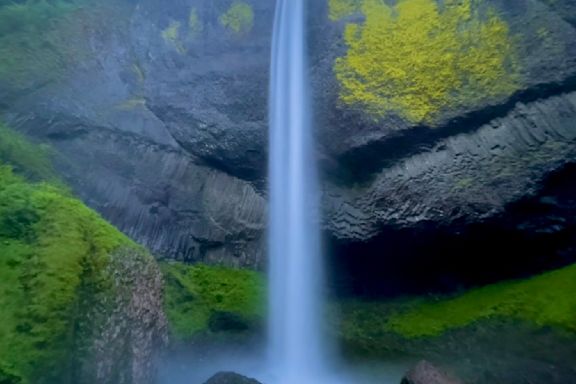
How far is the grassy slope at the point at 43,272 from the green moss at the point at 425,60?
19.3ft

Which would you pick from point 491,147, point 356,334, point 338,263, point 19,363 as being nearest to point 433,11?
point 491,147

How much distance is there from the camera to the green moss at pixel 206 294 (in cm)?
938

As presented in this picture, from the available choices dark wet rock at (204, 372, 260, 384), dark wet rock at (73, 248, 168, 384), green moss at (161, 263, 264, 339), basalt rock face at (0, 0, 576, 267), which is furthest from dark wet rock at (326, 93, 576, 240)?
dark wet rock at (73, 248, 168, 384)

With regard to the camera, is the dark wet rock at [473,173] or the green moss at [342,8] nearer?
the dark wet rock at [473,173]

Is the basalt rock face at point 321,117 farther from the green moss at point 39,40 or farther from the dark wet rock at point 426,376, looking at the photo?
the dark wet rock at point 426,376

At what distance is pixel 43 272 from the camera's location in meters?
5.76

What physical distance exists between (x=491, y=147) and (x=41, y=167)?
8559 millimetres

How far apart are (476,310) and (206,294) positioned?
5308 millimetres

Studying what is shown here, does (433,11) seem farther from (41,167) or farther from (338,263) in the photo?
(41,167)

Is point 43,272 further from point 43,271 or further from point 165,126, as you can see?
point 165,126

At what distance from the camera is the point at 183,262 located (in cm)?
992

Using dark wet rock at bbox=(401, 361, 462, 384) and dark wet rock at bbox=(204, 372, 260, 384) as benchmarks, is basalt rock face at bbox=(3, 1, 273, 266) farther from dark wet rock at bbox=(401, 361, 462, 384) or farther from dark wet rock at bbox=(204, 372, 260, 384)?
dark wet rock at bbox=(401, 361, 462, 384)

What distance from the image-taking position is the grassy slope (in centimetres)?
518

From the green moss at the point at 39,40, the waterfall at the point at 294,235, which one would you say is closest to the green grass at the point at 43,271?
the waterfall at the point at 294,235
